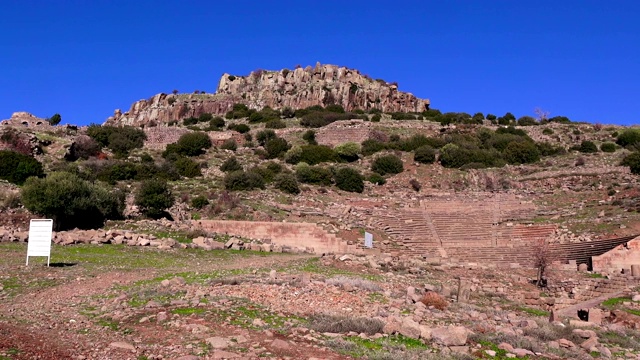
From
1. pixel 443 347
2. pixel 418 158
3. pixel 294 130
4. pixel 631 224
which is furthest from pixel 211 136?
pixel 443 347

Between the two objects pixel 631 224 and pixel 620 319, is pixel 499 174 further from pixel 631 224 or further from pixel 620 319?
pixel 620 319

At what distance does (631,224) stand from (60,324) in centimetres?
2846

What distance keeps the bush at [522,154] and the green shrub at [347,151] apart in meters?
14.9

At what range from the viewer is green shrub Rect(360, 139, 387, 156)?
56.2 metres

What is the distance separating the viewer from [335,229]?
29.7m

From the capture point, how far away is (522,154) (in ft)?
180

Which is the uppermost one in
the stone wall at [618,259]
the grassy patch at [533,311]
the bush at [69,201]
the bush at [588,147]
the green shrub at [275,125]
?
the green shrub at [275,125]

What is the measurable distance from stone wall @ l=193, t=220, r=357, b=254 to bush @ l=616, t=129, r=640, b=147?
44363 mm

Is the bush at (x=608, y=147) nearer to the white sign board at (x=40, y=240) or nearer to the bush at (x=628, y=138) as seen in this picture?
the bush at (x=628, y=138)

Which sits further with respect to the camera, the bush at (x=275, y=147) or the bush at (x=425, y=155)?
the bush at (x=275, y=147)

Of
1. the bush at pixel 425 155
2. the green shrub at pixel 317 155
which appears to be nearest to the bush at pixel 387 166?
the bush at pixel 425 155

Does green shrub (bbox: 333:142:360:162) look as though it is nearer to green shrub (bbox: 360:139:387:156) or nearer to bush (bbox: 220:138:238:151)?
green shrub (bbox: 360:139:387:156)

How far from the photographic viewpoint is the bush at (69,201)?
25.3 m

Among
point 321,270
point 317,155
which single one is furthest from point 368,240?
point 317,155
